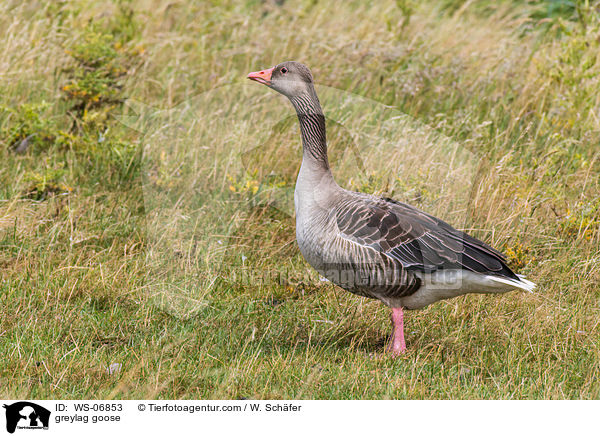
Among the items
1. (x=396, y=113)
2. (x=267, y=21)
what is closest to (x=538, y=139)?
(x=396, y=113)

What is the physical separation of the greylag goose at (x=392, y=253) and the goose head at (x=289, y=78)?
69cm

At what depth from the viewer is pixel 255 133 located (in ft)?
23.8

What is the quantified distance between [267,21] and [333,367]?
6976mm

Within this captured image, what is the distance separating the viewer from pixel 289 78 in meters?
5.08

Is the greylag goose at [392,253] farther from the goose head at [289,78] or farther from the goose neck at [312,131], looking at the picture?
the goose head at [289,78]

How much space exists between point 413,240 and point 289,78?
1574 mm

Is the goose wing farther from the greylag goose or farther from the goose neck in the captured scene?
the goose neck

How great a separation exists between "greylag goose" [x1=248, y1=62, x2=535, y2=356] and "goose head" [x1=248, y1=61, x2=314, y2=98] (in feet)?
2.25

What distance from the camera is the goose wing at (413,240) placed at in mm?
4398
